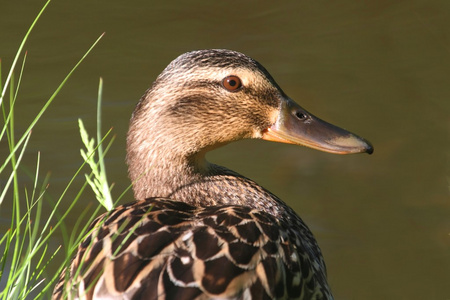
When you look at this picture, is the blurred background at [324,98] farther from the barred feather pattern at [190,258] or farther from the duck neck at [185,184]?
the barred feather pattern at [190,258]

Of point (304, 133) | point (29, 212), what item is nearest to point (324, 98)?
point (304, 133)

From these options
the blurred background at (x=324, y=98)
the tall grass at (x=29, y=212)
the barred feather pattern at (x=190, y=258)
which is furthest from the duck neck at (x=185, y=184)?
the blurred background at (x=324, y=98)

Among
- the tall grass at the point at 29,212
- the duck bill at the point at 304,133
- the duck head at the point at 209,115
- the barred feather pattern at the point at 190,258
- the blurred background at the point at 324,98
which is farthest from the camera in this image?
the blurred background at the point at 324,98

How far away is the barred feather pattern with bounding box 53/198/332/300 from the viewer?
9.12 feet

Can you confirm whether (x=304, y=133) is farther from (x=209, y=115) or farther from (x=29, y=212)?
(x=29, y=212)

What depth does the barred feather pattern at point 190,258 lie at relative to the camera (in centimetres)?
278

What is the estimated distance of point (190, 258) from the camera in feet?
9.45

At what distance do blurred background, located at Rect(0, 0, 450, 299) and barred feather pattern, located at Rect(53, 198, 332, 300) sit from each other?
151cm

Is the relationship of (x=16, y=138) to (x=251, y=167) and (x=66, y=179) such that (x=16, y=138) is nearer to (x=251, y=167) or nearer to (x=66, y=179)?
(x=66, y=179)

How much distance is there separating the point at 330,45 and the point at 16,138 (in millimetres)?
2577

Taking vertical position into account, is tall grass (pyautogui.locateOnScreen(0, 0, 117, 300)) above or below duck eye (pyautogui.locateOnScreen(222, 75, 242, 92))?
below

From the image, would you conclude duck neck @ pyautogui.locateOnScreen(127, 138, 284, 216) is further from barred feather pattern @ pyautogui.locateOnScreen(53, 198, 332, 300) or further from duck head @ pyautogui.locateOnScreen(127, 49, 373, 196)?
barred feather pattern @ pyautogui.locateOnScreen(53, 198, 332, 300)

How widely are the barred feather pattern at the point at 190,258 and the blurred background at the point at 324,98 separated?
1.51 meters

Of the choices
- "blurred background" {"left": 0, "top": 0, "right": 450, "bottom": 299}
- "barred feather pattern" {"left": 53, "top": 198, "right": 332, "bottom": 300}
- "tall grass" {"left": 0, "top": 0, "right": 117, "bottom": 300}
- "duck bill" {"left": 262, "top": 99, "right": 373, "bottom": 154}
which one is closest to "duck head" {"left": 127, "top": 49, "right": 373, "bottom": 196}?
"duck bill" {"left": 262, "top": 99, "right": 373, "bottom": 154}
